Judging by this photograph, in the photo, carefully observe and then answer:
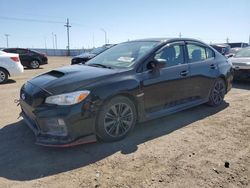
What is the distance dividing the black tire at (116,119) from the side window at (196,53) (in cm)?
190

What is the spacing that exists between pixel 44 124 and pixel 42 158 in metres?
0.47

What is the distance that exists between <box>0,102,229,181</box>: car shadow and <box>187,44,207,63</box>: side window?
1.36 m

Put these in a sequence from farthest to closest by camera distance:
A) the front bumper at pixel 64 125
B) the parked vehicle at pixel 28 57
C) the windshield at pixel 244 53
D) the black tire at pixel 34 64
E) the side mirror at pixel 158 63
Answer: the black tire at pixel 34 64 → the parked vehicle at pixel 28 57 → the windshield at pixel 244 53 → the side mirror at pixel 158 63 → the front bumper at pixel 64 125

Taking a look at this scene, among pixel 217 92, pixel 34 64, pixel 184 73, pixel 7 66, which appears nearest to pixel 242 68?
pixel 217 92

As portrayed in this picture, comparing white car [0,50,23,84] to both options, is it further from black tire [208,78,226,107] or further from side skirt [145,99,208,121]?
black tire [208,78,226,107]

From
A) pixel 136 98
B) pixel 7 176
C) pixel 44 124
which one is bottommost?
pixel 7 176

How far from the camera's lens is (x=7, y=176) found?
311 centimetres

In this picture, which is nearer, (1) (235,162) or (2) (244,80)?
(1) (235,162)

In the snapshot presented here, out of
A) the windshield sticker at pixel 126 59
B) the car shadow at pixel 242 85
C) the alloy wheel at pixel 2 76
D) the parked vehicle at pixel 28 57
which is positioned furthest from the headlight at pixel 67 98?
the parked vehicle at pixel 28 57

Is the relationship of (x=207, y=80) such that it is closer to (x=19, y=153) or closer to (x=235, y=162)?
(x=235, y=162)

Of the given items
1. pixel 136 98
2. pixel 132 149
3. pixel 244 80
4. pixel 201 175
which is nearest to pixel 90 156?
pixel 132 149

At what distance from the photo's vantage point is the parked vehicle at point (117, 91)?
3.58 meters

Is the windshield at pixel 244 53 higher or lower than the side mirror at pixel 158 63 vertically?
higher

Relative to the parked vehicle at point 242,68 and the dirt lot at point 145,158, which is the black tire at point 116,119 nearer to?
the dirt lot at point 145,158
